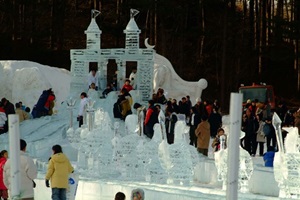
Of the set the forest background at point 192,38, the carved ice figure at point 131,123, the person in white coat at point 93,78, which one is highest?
the forest background at point 192,38

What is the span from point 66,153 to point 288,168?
9.02 meters

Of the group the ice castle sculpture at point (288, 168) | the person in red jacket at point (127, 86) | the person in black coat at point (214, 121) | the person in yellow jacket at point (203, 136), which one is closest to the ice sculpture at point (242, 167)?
the ice castle sculpture at point (288, 168)

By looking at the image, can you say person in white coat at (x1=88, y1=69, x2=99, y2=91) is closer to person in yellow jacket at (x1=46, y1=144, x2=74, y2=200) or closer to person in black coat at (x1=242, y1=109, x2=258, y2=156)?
person in black coat at (x1=242, y1=109, x2=258, y2=156)

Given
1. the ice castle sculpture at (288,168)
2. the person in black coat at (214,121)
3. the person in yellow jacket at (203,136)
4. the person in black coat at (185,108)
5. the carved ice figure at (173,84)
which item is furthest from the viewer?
the carved ice figure at (173,84)

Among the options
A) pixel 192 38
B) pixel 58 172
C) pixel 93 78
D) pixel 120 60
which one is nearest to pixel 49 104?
pixel 93 78

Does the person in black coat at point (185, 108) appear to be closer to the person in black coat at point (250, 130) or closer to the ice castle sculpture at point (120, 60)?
the ice castle sculpture at point (120, 60)

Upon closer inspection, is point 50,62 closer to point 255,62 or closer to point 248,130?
point 255,62

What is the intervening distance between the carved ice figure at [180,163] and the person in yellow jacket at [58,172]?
3.22m

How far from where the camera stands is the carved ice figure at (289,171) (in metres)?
14.7

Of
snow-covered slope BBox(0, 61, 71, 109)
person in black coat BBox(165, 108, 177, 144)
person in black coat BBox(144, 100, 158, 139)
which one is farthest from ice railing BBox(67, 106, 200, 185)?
snow-covered slope BBox(0, 61, 71, 109)

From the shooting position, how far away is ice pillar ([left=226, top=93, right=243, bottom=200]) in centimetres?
855

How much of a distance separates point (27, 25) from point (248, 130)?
1233 inches

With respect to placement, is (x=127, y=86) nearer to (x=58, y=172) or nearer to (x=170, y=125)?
(x=170, y=125)

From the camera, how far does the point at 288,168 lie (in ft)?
48.4
